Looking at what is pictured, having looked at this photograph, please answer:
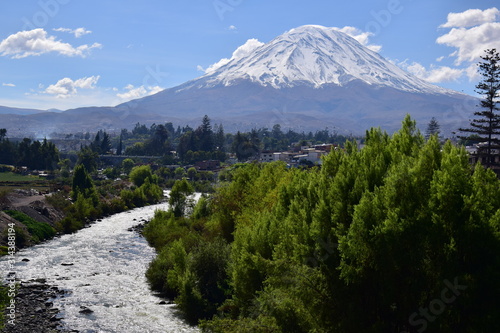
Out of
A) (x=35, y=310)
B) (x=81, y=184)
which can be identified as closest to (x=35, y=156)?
(x=81, y=184)

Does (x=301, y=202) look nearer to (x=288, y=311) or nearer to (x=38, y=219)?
(x=288, y=311)

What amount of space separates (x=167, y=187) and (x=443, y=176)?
13589 cm

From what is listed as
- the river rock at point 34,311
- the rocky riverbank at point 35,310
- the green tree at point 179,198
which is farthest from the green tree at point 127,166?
the river rock at point 34,311

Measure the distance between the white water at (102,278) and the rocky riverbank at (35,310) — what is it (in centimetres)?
74

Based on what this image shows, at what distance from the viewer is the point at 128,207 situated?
97312 mm

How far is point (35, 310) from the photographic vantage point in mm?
32781

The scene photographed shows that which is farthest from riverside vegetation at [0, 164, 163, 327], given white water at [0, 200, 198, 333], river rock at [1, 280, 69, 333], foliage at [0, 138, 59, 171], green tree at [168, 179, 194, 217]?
foliage at [0, 138, 59, 171]

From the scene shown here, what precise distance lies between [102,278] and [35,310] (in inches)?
373

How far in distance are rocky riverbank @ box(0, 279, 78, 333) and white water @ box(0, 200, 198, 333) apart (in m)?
0.74

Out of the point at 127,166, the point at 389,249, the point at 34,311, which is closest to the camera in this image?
the point at 389,249

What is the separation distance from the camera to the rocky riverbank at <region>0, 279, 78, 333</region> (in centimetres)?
2957

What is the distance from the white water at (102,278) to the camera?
31.4m

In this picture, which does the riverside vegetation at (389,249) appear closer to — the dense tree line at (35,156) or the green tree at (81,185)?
the green tree at (81,185)

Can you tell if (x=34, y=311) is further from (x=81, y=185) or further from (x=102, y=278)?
A: (x=81, y=185)
